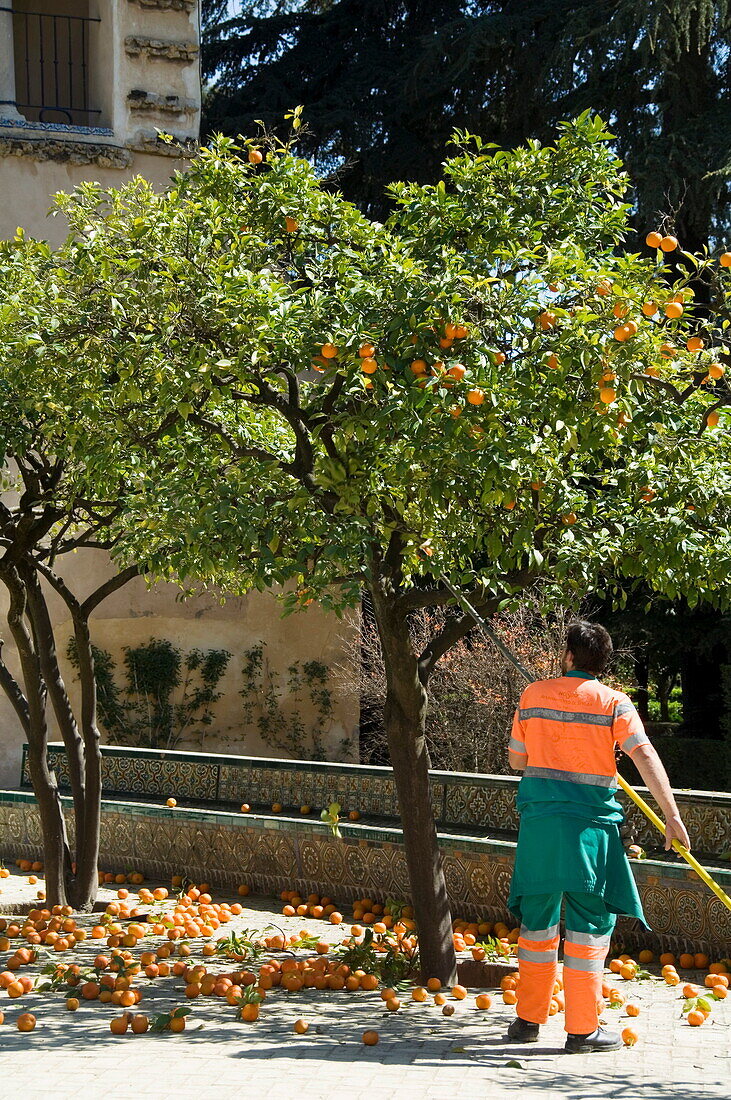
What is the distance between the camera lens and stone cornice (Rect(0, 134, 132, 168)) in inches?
605

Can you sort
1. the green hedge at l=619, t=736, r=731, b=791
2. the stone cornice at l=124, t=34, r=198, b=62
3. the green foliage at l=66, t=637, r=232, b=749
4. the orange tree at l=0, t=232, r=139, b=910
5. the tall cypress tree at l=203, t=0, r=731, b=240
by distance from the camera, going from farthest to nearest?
the stone cornice at l=124, t=34, r=198, b=62, the green foliage at l=66, t=637, r=232, b=749, the green hedge at l=619, t=736, r=731, b=791, the tall cypress tree at l=203, t=0, r=731, b=240, the orange tree at l=0, t=232, r=139, b=910

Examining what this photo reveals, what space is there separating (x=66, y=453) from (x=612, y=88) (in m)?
11.1

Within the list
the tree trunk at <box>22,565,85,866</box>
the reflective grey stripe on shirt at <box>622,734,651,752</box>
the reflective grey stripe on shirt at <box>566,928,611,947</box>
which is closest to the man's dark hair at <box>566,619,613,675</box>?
the reflective grey stripe on shirt at <box>622,734,651,752</box>

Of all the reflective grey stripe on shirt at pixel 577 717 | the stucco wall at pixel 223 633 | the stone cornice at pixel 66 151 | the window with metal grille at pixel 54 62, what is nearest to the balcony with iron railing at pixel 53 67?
the window with metal grille at pixel 54 62

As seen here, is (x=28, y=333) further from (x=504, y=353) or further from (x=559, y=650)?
(x=559, y=650)

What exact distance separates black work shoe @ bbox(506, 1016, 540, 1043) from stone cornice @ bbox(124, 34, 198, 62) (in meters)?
14.4

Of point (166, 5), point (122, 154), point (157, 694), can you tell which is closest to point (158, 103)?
point (122, 154)

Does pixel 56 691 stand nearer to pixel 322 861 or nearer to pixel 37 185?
pixel 322 861

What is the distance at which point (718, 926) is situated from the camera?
21.4 ft

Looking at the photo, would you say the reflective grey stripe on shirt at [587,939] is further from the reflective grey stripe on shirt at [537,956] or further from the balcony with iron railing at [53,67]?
the balcony with iron railing at [53,67]

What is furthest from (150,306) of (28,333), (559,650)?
(559,650)

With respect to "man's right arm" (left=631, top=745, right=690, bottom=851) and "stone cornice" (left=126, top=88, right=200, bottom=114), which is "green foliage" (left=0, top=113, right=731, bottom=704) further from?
"stone cornice" (left=126, top=88, right=200, bottom=114)

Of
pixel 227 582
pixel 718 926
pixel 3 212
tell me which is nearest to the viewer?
pixel 718 926

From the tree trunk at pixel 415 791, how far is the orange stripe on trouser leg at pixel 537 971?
1.04 meters
